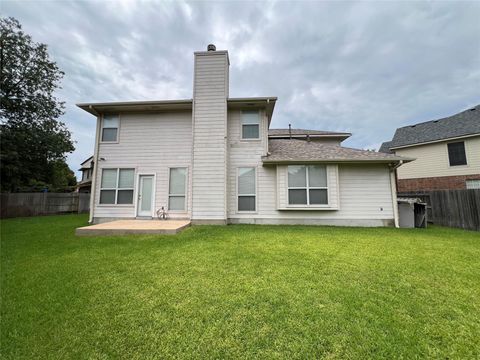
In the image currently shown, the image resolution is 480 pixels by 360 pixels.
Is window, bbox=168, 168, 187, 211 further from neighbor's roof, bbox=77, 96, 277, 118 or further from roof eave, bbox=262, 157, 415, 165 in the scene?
roof eave, bbox=262, 157, 415, 165

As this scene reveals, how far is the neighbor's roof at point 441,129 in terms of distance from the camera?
13.7 metres

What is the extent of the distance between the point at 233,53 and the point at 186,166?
19.1 feet

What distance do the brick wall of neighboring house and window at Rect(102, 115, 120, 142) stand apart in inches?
761

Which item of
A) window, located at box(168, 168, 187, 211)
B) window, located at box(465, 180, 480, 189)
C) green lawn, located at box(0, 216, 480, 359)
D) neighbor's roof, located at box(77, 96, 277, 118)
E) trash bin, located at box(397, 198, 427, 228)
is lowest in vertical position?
green lawn, located at box(0, 216, 480, 359)

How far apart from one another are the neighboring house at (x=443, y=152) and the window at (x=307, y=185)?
1187 cm

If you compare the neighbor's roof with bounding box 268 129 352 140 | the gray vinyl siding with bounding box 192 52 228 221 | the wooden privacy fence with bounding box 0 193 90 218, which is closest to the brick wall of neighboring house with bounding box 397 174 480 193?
the neighbor's roof with bounding box 268 129 352 140

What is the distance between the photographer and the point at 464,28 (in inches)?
378

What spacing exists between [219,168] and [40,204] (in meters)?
12.5

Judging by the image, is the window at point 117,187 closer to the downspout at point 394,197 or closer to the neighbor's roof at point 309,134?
the neighbor's roof at point 309,134

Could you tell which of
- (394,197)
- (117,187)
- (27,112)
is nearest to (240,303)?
(394,197)

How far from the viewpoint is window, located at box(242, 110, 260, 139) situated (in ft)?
28.9

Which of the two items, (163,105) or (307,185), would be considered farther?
(163,105)

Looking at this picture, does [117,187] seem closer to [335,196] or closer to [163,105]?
[163,105]

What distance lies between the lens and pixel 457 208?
846 centimetres
